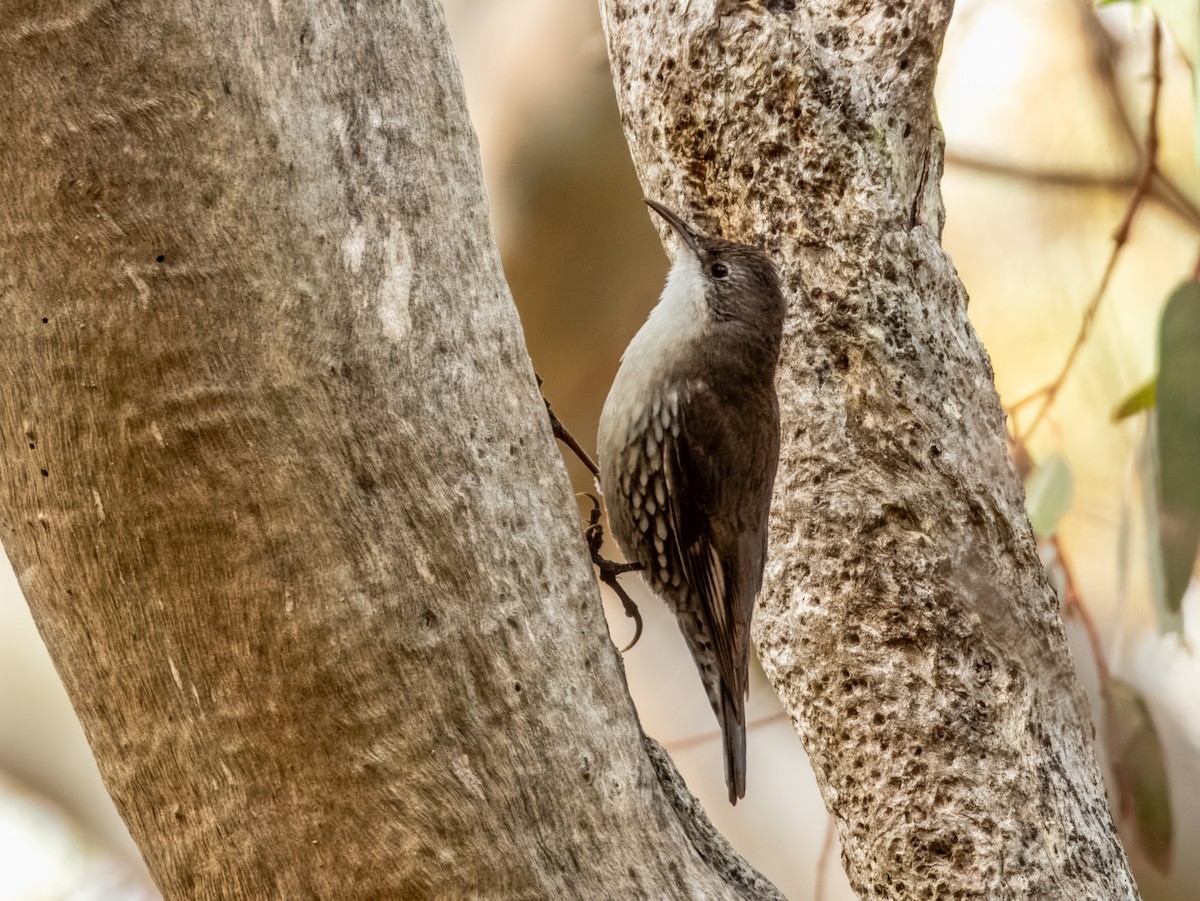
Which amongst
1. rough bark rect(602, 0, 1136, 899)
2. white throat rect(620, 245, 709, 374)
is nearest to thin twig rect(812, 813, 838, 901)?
rough bark rect(602, 0, 1136, 899)

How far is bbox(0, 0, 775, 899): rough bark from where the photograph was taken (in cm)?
91

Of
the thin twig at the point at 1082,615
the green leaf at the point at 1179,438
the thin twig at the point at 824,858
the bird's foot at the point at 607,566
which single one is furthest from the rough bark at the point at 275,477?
the green leaf at the point at 1179,438

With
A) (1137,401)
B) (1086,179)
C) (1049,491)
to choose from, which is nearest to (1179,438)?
(1137,401)

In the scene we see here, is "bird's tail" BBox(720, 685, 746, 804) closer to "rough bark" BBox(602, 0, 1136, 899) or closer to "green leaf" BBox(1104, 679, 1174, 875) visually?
"rough bark" BBox(602, 0, 1136, 899)

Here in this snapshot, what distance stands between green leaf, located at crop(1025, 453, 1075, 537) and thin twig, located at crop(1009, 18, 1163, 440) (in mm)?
90

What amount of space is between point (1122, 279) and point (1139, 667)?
922mm

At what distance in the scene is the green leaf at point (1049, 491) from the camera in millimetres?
2531

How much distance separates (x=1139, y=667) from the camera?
8.00ft

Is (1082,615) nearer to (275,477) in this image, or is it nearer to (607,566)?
(607,566)

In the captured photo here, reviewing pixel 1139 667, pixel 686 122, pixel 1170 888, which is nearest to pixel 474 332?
pixel 686 122

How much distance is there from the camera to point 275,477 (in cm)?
95

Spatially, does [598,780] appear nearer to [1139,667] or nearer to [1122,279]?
[1139,667]

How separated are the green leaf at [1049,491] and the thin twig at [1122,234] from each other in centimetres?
9

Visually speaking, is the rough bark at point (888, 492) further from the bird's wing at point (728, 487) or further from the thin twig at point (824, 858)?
the thin twig at point (824, 858)
